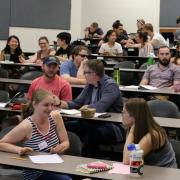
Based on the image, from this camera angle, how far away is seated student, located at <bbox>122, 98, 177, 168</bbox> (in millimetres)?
3377

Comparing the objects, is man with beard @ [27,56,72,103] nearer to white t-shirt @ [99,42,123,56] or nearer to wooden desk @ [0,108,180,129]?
wooden desk @ [0,108,180,129]

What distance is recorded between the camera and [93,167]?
10.1 ft

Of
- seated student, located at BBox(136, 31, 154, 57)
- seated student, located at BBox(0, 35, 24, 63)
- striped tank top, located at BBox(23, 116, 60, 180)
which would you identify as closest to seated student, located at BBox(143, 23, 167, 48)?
seated student, located at BBox(136, 31, 154, 57)

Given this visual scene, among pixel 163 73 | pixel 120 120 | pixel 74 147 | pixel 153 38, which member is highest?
pixel 153 38

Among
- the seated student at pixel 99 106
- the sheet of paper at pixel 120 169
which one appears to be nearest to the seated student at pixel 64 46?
the seated student at pixel 99 106

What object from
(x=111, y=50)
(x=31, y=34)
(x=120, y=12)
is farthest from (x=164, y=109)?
(x=120, y=12)

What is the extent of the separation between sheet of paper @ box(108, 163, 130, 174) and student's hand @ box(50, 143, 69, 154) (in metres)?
0.56

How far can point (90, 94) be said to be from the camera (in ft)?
17.9

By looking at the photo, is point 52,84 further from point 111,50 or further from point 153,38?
point 153,38

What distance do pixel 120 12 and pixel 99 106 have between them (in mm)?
11624

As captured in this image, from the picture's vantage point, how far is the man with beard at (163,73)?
23.9ft

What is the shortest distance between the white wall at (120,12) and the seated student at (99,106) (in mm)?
11012

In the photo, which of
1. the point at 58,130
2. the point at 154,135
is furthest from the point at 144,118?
the point at 58,130

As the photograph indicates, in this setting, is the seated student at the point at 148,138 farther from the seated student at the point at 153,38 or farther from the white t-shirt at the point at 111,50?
the seated student at the point at 153,38
